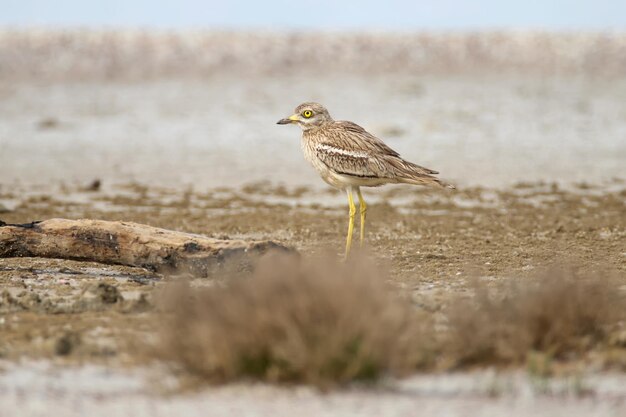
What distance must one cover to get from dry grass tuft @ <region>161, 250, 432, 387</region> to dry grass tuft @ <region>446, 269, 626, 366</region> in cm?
42

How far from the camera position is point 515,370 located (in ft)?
18.4

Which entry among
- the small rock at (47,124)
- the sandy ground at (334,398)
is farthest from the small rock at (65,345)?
the small rock at (47,124)

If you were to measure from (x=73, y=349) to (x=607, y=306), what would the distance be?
278 cm

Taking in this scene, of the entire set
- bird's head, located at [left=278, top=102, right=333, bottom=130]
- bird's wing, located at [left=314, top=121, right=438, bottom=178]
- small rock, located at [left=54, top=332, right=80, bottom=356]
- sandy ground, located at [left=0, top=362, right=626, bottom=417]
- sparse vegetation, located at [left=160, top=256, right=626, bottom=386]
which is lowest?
sandy ground, located at [left=0, top=362, right=626, bottom=417]

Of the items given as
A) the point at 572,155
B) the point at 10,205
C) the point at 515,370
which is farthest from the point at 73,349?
the point at 572,155

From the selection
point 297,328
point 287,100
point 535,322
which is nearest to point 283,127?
point 287,100

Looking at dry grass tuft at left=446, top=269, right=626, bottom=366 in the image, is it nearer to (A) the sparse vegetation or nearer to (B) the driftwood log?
(A) the sparse vegetation

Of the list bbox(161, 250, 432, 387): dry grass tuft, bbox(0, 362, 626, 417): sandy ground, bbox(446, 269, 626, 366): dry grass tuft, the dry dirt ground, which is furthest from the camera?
bbox(446, 269, 626, 366): dry grass tuft

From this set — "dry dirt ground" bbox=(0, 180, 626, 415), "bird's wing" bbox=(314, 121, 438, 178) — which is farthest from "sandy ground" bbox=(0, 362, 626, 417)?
"bird's wing" bbox=(314, 121, 438, 178)

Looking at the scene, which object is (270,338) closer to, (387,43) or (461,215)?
(461,215)

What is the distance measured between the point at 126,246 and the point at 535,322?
330cm

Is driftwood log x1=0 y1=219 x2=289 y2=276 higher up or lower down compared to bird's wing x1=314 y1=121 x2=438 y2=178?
lower down

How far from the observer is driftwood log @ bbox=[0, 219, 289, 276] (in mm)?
7840

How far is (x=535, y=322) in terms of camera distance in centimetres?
578
